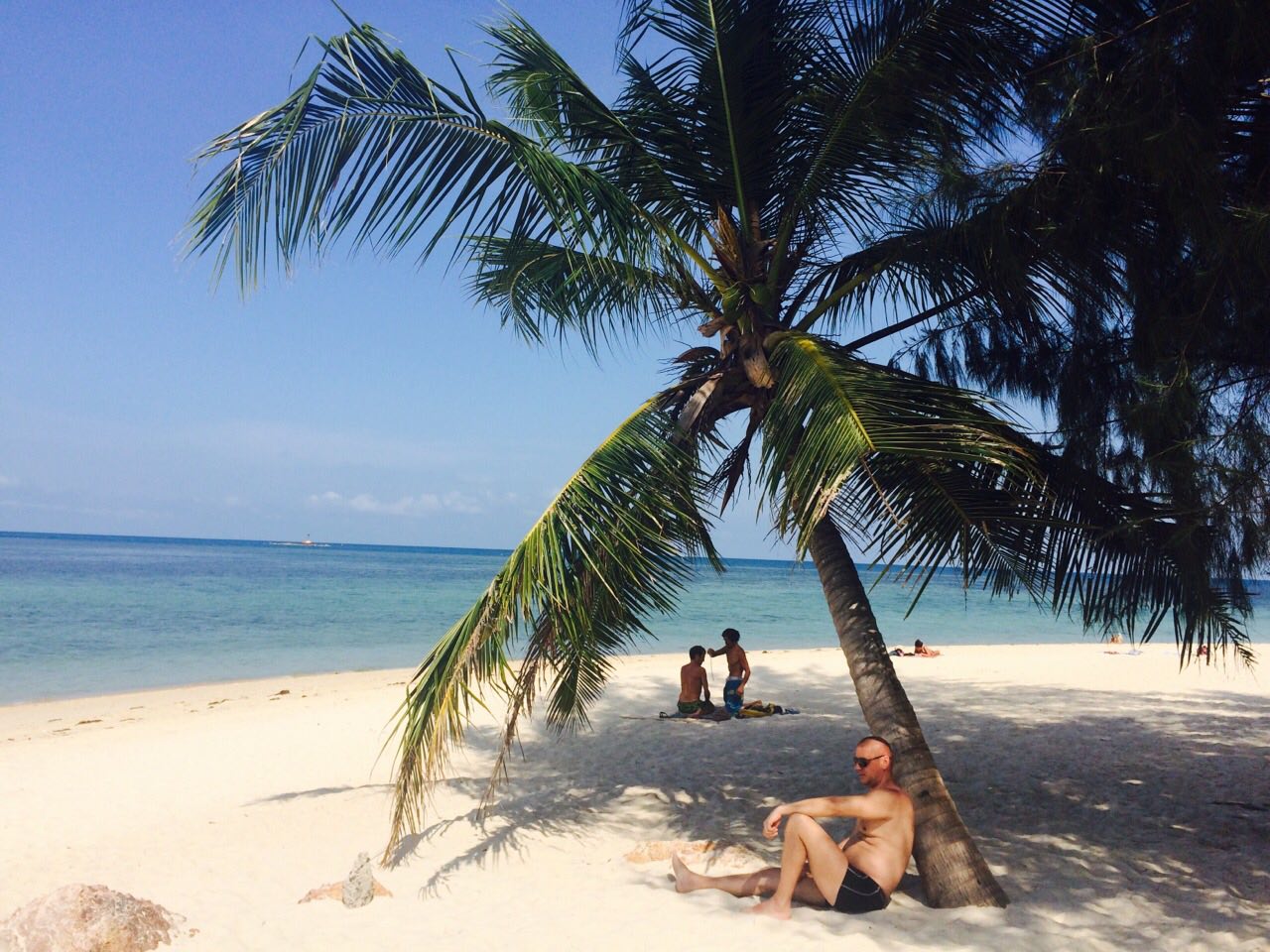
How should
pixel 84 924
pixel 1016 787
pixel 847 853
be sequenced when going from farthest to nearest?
pixel 1016 787, pixel 847 853, pixel 84 924

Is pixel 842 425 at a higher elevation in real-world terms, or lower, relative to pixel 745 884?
higher

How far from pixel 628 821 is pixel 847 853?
201 centimetres

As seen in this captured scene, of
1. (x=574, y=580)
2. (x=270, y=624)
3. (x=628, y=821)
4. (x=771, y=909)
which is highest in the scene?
(x=574, y=580)

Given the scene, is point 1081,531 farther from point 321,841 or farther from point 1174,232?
point 321,841

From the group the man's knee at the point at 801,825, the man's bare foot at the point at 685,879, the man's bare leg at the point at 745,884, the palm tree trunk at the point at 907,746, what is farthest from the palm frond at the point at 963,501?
the man's bare foot at the point at 685,879

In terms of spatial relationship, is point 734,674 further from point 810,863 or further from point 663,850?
point 810,863

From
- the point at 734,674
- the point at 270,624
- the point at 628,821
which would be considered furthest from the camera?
the point at 270,624

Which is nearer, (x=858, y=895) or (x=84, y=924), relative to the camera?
(x=84, y=924)

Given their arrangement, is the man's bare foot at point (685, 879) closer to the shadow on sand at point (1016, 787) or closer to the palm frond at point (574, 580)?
the shadow on sand at point (1016, 787)

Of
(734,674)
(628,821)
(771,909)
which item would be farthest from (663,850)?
(734,674)

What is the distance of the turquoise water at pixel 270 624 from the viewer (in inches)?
722

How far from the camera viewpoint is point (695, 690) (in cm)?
983

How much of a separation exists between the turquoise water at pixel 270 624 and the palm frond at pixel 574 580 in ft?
1.87

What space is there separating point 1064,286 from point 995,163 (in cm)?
98
